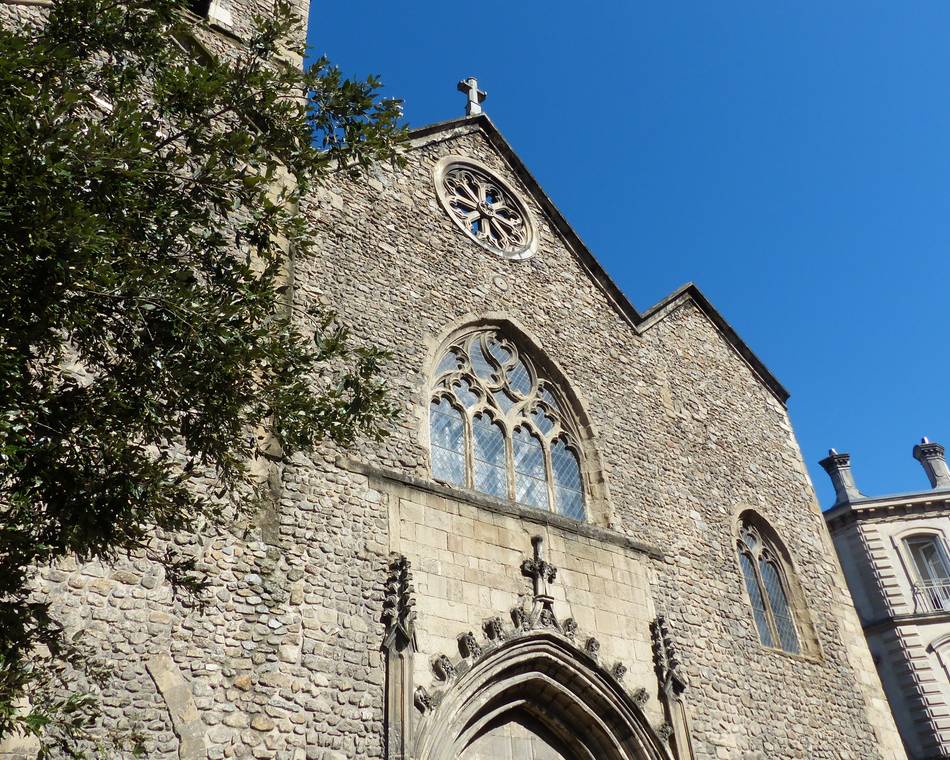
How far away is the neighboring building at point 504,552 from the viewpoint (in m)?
7.45

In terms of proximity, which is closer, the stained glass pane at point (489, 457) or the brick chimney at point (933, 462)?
the stained glass pane at point (489, 457)

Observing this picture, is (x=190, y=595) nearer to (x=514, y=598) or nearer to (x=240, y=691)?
(x=240, y=691)

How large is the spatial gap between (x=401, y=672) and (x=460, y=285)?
209 inches

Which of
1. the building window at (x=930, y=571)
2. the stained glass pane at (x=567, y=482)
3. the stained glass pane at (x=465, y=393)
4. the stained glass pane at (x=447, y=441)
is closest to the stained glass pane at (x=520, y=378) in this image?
the stained glass pane at (x=465, y=393)

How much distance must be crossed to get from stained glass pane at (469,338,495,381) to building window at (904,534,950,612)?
16175 millimetres

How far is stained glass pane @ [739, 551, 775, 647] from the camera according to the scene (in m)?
12.0

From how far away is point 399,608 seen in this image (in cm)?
835

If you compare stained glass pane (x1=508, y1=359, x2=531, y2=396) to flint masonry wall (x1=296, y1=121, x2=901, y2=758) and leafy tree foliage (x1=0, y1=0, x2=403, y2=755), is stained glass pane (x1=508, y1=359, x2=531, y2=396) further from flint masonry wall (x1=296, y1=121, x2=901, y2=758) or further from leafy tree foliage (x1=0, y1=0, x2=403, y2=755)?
leafy tree foliage (x1=0, y1=0, x2=403, y2=755)

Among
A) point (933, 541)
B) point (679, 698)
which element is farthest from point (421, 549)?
point (933, 541)

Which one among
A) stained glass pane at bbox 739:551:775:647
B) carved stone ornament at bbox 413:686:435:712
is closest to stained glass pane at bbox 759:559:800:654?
stained glass pane at bbox 739:551:775:647

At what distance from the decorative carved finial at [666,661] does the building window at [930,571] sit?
48.5 feet

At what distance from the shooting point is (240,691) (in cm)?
721

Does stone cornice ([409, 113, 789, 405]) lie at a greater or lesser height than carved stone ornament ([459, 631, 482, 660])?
greater

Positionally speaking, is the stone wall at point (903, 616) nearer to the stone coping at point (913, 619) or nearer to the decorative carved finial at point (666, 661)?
the stone coping at point (913, 619)
